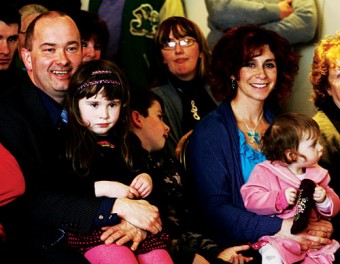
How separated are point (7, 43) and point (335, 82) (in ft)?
5.30

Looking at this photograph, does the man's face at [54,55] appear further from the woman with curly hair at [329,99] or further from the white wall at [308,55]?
the white wall at [308,55]

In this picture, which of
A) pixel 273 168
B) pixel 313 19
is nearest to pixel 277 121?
pixel 273 168

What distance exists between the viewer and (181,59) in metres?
3.74

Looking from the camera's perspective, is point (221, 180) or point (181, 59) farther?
point (181, 59)

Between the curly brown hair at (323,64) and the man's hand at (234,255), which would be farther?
the curly brown hair at (323,64)

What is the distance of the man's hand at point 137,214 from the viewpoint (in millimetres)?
2229

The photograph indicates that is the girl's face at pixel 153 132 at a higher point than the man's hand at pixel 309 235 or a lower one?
higher

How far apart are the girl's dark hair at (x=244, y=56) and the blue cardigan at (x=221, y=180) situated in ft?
0.68

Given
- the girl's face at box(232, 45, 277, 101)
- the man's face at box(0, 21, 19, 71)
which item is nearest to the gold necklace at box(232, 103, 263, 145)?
the girl's face at box(232, 45, 277, 101)

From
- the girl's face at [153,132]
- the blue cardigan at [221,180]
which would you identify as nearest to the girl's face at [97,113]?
the girl's face at [153,132]

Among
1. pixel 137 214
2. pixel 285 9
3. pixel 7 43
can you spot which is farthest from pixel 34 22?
pixel 285 9

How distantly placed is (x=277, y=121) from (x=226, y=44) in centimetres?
56

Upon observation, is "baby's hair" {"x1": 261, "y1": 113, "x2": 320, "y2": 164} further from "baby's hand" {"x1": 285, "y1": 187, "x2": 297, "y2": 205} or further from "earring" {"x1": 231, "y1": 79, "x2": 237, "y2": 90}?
"earring" {"x1": 231, "y1": 79, "x2": 237, "y2": 90}

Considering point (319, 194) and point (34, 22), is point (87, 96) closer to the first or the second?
point (34, 22)
